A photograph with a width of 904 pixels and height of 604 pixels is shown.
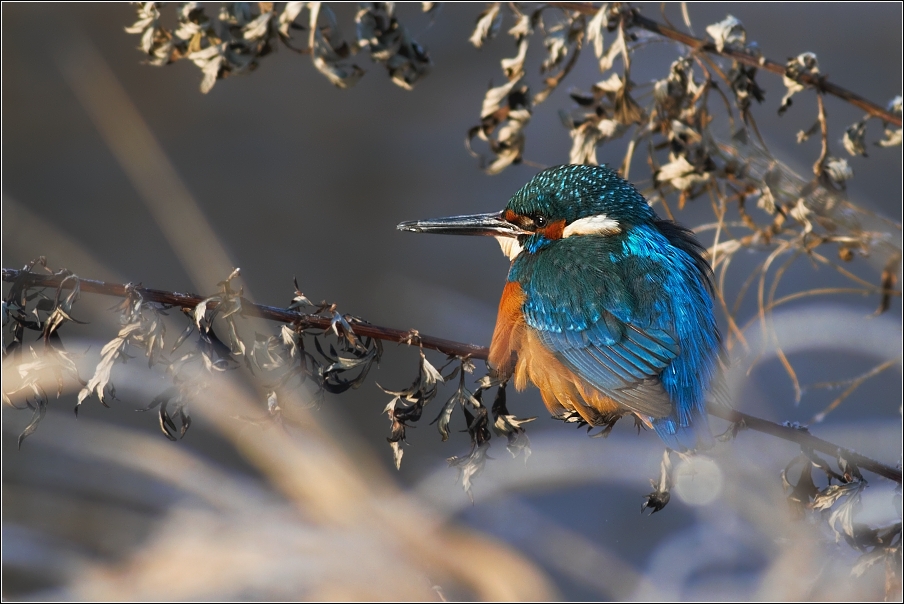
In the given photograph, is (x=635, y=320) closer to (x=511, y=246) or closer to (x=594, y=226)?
(x=594, y=226)

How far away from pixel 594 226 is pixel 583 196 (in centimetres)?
7

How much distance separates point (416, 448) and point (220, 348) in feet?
7.93

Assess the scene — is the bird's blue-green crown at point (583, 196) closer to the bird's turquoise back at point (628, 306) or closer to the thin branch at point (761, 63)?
the bird's turquoise back at point (628, 306)

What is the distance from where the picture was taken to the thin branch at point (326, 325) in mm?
1328

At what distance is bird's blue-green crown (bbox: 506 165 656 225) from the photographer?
1.94 meters

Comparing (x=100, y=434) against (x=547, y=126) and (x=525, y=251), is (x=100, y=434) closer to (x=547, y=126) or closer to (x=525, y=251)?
(x=525, y=251)

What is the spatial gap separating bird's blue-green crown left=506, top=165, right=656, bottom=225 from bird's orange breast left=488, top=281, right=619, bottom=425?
205mm

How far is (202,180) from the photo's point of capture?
4.07 meters

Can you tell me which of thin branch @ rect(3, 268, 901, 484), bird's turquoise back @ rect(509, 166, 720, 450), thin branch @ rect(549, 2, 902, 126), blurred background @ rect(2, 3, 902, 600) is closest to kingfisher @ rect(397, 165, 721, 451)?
bird's turquoise back @ rect(509, 166, 720, 450)

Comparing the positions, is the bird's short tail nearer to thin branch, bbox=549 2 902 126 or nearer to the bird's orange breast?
the bird's orange breast

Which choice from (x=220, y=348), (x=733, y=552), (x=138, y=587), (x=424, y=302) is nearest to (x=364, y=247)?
(x=424, y=302)

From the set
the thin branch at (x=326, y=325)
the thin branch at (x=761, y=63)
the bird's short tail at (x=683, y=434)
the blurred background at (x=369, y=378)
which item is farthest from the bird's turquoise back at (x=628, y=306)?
the thin branch at (x=761, y=63)

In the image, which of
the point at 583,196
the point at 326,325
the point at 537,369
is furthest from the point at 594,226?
the point at 326,325

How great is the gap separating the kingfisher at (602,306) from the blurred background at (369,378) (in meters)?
0.25
